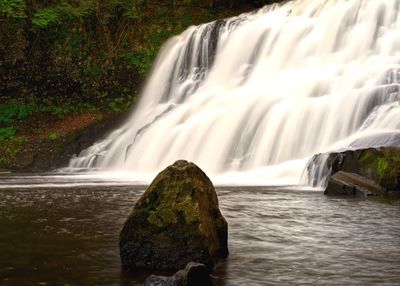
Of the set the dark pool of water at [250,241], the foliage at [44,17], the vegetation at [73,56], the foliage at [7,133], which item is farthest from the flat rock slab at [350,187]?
the foliage at [44,17]

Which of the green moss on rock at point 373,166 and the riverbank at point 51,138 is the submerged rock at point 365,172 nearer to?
the green moss on rock at point 373,166

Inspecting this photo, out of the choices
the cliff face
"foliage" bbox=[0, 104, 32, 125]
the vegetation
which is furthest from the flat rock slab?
"foliage" bbox=[0, 104, 32, 125]

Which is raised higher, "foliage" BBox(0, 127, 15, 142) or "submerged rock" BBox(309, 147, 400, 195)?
"foliage" BBox(0, 127, 15, 142)

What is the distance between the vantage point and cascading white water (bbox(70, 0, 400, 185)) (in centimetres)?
1605

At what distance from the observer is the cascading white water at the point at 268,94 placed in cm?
1605

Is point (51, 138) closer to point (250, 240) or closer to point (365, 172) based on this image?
point (365, 172)

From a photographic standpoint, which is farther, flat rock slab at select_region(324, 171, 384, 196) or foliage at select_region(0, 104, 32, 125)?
foliage at select_region(0, 104, 32, 125)

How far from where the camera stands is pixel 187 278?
4828 millimetres

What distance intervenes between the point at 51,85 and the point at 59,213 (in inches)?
752

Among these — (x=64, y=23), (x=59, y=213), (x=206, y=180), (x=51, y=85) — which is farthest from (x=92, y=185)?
(x=64, y=23)

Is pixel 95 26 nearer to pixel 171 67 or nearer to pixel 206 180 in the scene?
pixel 171 67

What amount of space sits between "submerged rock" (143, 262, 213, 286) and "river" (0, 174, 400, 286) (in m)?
0.40

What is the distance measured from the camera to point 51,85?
27391mm

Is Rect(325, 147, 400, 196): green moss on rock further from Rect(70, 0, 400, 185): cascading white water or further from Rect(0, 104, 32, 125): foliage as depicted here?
Rect(0, 104, 32, 125): foliage
